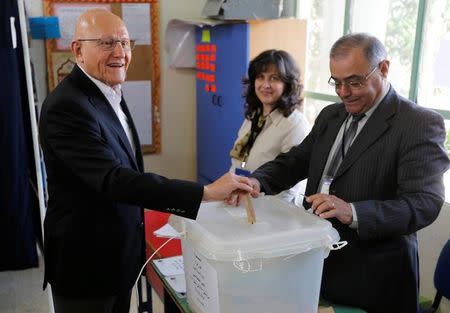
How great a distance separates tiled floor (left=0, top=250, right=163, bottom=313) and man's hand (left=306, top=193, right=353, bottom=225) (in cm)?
185

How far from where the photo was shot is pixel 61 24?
3791 mm

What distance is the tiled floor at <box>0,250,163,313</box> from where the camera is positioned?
2949 mm

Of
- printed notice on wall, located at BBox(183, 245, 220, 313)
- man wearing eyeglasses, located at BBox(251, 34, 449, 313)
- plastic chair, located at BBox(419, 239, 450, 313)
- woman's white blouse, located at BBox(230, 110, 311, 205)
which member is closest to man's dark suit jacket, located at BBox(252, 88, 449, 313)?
man wearing eyeglasses, located at BBox(251, 34, 449, 313)

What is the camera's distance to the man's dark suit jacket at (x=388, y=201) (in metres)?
1.38

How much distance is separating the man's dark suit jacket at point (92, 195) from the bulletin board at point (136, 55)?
236 cm

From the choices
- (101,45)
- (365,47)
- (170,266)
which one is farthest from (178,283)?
(365,47)

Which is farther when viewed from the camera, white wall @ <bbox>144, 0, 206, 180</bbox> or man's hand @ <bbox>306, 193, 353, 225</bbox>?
white wall @ <bbox>144, 0, 206, 180</bbox>

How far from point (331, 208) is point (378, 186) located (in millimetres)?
239

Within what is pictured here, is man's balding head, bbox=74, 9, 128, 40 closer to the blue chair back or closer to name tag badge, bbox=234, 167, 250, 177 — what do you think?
name tag badge, bbox=234, 167, 250, 177

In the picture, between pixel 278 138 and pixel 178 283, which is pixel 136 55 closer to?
pixel 278 138

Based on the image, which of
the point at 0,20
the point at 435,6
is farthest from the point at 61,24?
the point at 435,6

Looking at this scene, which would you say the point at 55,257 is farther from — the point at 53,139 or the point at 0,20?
the point at 0,20

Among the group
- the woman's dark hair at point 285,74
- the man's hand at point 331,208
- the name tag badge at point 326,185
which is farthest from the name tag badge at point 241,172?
the man's hand at point 331,208

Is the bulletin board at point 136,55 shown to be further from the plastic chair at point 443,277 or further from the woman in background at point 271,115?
the plastic chair at point 443,277
